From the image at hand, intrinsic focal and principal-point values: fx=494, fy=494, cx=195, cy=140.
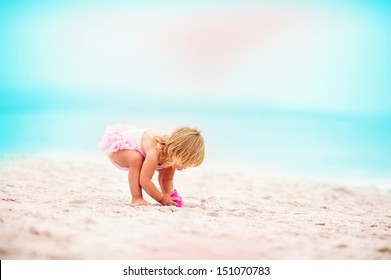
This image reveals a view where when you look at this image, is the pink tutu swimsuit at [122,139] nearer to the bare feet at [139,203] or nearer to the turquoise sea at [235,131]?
the bare feet at [139,203]

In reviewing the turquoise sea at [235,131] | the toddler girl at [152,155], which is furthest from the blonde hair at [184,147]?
the turquoise sea at [235,131]

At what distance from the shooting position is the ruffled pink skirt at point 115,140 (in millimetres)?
2457

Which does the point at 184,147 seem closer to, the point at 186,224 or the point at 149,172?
the point at 149,172

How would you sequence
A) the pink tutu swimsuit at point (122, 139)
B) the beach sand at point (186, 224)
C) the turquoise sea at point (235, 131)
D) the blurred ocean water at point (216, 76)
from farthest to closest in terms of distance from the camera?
1. the blurred ocean water at point (216, 76)
2. the turquoise sea at point (235, 131)
3. the pink tutu swimsuit at point (122, 139)
4. the beach sand at point (186, 224)

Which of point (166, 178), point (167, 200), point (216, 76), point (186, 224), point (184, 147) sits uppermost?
point (216, 76)

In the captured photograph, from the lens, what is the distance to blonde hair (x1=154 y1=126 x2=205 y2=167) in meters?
2.26

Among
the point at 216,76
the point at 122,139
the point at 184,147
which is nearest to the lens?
the point at 184,147

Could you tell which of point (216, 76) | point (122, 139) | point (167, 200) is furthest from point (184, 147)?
point (216, 76)

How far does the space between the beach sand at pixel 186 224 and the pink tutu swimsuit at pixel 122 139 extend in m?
0.27

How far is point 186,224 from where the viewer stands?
1.89 metres

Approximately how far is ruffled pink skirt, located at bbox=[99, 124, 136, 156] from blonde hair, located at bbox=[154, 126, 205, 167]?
0.72 ft

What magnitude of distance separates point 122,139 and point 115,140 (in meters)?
0.05

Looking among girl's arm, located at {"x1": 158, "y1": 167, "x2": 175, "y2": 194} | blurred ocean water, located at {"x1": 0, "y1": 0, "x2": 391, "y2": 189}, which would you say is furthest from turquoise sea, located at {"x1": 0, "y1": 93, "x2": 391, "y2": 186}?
girl's arm, located at {"x1": 158, "y1": 167, "x2": 175, "y2": 194}
